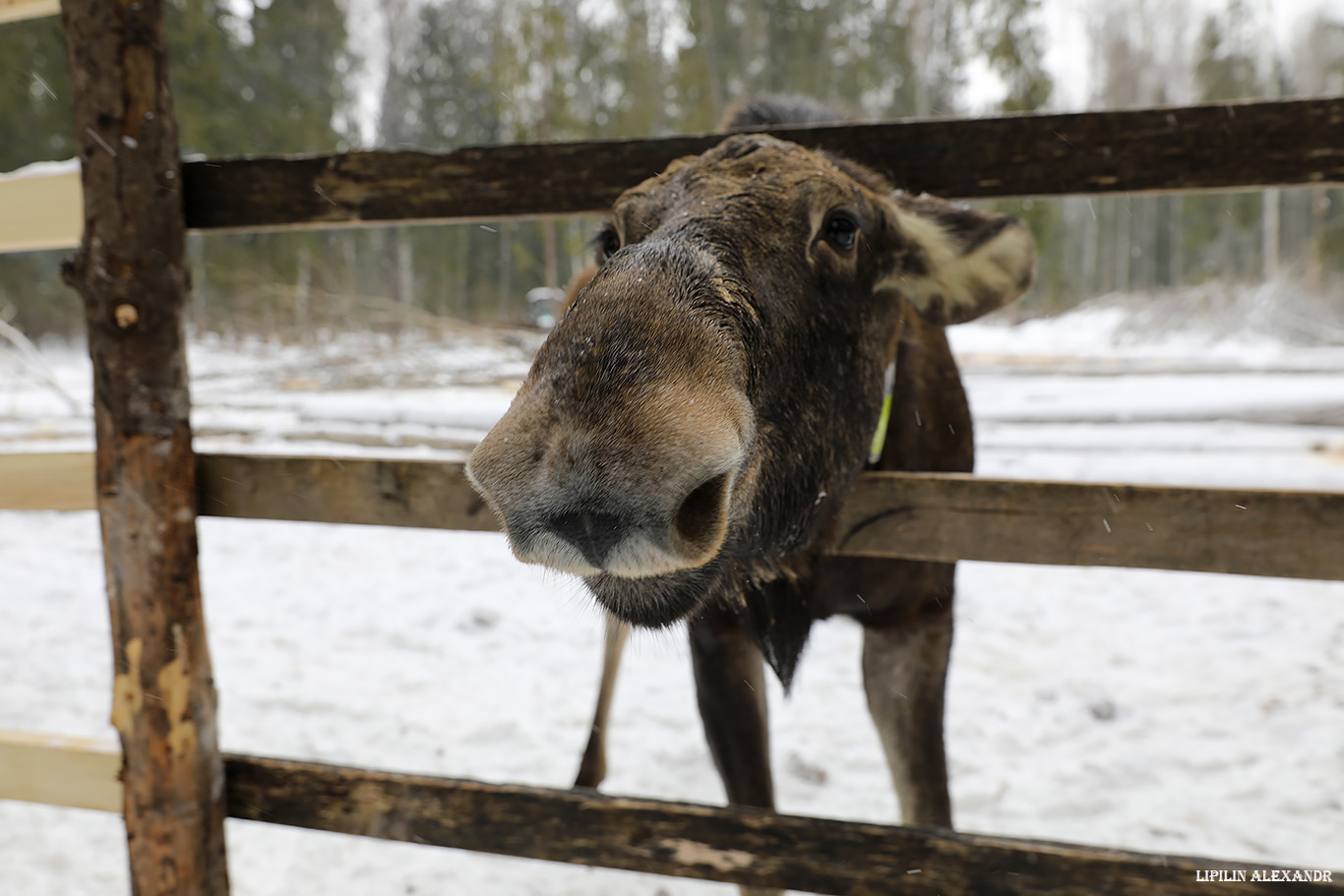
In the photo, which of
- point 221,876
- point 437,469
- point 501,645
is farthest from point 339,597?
point 437,469

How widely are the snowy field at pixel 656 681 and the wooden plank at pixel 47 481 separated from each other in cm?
125

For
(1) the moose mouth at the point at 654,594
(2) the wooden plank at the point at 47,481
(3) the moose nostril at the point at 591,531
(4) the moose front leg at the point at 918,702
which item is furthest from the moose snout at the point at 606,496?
(2) the wooden plank at the point at 47,481

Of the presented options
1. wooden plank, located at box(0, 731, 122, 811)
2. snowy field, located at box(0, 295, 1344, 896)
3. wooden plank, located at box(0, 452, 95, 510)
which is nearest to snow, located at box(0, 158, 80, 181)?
wooden plank, located at box(0, 452, 95, 510)

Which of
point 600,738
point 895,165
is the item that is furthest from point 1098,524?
point 600,738

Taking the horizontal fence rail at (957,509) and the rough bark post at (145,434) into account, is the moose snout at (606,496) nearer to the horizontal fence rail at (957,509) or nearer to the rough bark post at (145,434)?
the horizontal fence rail at (957,509)

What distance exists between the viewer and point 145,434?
6.21 feet

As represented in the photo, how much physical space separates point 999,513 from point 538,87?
626 inches

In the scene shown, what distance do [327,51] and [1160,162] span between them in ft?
71.2

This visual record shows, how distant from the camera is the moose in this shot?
1048mm

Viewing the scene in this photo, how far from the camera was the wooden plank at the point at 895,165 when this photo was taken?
5.16 ft

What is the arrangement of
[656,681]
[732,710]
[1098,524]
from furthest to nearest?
1. [656,681]
2. [732,710]
3. [1098,524]

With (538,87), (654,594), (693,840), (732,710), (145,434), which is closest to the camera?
(654,594)

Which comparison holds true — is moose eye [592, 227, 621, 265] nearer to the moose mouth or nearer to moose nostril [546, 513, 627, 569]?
the moose mouth

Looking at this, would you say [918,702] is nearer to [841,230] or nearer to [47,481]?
[841,230]
